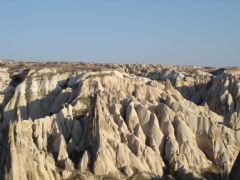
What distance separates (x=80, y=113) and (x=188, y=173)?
12.6 m

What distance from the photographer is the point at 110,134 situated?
51688mm

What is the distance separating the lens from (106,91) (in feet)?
206

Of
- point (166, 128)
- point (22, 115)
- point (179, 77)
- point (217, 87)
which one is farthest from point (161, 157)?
point (179, 77)

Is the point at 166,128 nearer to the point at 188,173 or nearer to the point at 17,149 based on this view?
the point at 188,173

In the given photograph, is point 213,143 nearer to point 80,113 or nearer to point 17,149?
point 80,113

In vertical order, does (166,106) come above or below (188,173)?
above

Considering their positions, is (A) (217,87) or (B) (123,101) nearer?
(B) (123,101)

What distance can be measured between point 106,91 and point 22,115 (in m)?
10.2

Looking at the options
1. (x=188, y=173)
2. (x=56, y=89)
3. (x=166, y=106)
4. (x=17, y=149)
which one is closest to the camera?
(x=17, y=149)

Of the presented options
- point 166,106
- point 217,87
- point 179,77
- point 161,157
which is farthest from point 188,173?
point 179,77

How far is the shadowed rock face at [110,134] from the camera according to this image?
48031 millimetres

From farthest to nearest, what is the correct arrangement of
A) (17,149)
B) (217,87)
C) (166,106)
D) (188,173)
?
(217,87)
(166,106)
(188,173)
(17,149)

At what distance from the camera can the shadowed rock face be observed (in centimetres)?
4803

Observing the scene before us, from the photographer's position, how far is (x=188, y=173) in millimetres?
49688
